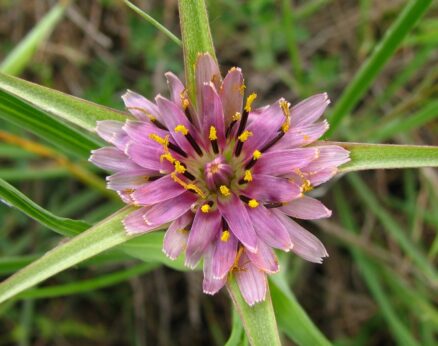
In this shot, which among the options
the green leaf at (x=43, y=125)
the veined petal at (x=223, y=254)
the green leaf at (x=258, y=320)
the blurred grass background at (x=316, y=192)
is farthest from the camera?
the blurred grass background at (x=316, y=192)

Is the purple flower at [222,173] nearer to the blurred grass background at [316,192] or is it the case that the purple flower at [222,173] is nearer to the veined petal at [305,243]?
the veined petal at [305,243]

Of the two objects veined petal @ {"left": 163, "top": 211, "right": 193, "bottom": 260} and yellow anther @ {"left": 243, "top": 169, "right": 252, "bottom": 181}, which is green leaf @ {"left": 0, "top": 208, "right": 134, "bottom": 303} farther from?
yellow anther @ {"left": 243, "top": 169, "right": 252, "bottom": 181}

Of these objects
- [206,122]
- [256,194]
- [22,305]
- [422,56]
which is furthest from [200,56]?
[22,305]

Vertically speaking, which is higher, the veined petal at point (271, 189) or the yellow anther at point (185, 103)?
the yellow anther at point (185, 103)

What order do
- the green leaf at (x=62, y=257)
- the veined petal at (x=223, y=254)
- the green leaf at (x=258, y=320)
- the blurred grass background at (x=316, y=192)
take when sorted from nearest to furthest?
1. the green leaf at (x=62, y=257)
2. the green leaf at (x=258, y=320)
3. the veined petal at (x=223, y=254)
4. the blurred grass background at (x=316, y=192)

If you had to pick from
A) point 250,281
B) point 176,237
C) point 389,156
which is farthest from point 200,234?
point 389,156

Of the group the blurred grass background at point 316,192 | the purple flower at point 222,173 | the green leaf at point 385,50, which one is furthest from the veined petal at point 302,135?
the blurred grass background at point 316,192

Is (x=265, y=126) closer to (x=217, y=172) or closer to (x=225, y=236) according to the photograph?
(x=217, y=172)

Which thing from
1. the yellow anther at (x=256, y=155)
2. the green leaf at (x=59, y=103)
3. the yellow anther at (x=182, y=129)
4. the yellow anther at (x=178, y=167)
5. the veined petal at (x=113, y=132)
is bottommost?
the yellow anther at (x=256, y=155)
